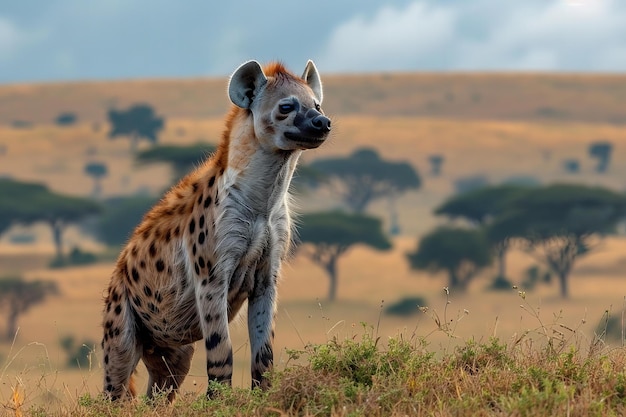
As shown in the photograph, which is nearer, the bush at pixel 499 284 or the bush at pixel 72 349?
the bush at pixel 72 349

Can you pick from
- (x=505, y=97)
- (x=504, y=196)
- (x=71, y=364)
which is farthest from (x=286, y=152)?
(x=505, y=97)

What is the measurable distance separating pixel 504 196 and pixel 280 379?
32.3 metres

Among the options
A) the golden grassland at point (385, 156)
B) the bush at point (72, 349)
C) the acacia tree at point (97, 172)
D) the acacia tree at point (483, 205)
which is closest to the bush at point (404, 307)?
the golden grassland at point (385, 156)

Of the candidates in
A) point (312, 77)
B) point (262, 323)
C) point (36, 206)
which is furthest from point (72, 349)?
point (262, 323)

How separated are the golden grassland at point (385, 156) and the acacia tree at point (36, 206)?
2.91 metres

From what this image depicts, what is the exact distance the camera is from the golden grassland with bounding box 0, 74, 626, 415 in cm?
3816

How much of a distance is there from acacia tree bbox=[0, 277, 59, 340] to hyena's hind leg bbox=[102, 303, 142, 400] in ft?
96.2

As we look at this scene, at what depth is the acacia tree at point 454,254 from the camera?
36.6 meters

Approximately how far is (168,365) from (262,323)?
82 centimetres

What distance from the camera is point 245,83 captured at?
21.1 feet

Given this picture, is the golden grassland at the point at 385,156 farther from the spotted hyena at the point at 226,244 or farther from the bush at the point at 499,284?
the spotted hyena at the point at 226,244

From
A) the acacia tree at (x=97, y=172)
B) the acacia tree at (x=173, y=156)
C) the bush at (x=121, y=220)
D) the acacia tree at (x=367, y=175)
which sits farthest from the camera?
the acacia tree at (x=97, y=172)

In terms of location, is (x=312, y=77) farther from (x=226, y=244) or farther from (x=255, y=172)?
(x=226, y=244)

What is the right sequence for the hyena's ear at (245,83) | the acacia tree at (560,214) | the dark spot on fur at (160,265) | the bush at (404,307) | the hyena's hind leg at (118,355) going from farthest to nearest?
the bush at (404,307), the acacia tree at (560,214), the hyena's hind leg at (118,355), the dark spot on fur at (160,265), the hyena's ear at (245,83)
